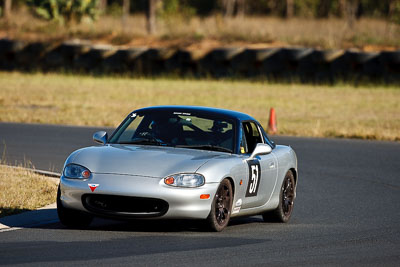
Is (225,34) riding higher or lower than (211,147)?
lower

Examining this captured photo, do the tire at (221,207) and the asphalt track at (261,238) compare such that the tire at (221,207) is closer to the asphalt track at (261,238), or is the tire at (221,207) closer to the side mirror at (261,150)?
the asphalt track at (261,238)

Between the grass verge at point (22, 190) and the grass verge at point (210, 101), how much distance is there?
10.8m

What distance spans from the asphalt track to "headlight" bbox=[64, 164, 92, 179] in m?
0.52

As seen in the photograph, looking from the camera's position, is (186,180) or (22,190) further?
(22,190)

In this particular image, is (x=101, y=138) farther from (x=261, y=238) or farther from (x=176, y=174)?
(x=261, y=238)

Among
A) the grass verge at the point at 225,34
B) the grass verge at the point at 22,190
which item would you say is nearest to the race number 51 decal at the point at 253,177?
the grass verge at the point at 22,190


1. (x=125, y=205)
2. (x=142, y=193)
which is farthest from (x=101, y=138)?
(x=142, y=193)

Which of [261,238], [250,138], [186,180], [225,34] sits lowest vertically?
[225,34]

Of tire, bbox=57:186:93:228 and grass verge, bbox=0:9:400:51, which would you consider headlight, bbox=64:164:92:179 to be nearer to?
tire, bbox=57:186:93:228

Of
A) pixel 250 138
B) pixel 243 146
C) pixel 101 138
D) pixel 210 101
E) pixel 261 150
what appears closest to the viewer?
pixel 261 150

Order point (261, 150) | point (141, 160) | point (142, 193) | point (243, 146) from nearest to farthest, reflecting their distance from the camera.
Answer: point (142, 193), point (141, 160), point (261, 150), point (243, 146)

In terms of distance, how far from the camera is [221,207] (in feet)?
31.3

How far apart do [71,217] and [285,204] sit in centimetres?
281

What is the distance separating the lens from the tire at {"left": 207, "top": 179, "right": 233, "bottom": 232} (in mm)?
9320
